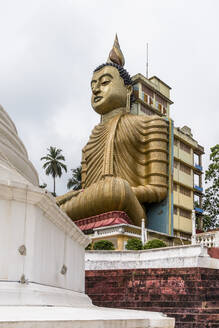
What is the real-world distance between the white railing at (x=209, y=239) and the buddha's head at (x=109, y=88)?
1318 cm

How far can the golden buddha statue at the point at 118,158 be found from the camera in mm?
21609

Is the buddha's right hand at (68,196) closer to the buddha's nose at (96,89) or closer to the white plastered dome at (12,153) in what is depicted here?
the buddha's nose at (96,89)

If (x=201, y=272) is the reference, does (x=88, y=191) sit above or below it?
above

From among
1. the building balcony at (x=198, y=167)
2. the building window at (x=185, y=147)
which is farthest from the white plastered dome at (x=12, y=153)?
the building balcony at (x=198, y=167)

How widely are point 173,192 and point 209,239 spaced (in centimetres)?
1127

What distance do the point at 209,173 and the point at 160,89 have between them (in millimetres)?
11670

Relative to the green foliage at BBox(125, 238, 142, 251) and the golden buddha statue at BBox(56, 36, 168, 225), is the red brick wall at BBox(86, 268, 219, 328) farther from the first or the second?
the golden buddha statue at BBox(56, 36, 168, 225)

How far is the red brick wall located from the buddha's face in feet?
49.1

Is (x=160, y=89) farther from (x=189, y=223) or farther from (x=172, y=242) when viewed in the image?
(x=172, y=242)

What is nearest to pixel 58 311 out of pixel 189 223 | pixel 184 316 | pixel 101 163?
pixel 184 316

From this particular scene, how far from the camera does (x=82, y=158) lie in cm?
2772

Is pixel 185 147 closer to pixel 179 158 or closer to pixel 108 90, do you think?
pixel 179 158

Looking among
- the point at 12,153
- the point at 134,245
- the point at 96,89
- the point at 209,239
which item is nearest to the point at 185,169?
the point at 96,89

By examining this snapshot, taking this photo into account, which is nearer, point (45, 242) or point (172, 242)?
point (45, 242)
